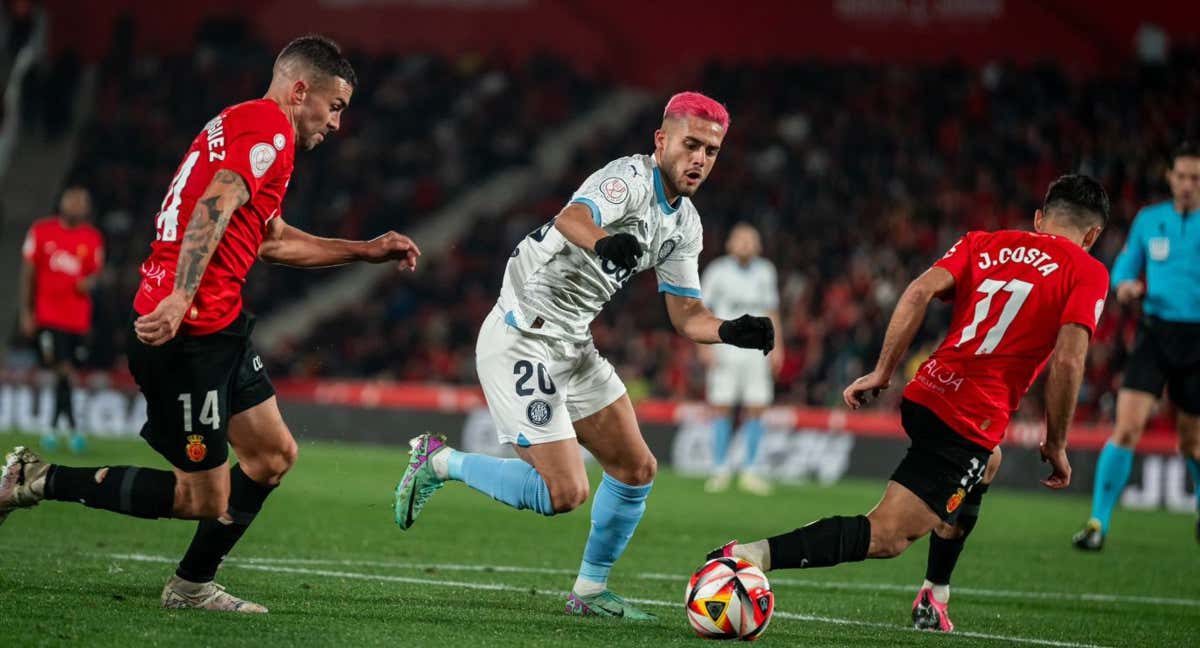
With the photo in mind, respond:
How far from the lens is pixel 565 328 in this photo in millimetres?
6781

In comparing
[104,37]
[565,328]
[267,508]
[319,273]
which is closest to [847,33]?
[319,273]

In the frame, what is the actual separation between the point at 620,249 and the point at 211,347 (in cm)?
164

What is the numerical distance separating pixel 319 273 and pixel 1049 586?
20.0m

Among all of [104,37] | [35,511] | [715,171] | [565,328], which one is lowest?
[35,511]

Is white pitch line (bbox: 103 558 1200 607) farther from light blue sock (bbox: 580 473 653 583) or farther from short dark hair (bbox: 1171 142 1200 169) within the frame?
short dark hair (bbox: 1171 142 1200 169)

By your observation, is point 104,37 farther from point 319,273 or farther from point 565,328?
point 565,328

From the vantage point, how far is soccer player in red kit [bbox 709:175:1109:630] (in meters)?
6.15

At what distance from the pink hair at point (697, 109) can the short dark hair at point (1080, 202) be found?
1467 millimetres

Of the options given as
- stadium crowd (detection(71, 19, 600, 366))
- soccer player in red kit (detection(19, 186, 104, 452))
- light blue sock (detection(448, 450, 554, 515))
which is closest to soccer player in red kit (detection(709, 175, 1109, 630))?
light blue sock (detection(448, 450, 554, 515))

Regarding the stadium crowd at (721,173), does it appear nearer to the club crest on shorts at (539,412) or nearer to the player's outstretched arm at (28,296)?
the player's outstretched arm at (28,296)

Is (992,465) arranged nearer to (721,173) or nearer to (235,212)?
(235,212)

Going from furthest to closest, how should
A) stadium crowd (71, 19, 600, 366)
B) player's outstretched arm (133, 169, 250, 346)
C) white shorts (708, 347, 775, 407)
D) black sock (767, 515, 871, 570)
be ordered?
stadium crowd (71, 19, 600, 366)
white shorts (708, 347, 775, 407)
black sock (767, 515, 871, 570)
player's outstretched arm (133, 169, 250, 346)

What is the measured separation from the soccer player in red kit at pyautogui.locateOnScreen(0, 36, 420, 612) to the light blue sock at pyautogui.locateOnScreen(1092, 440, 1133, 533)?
555 cm

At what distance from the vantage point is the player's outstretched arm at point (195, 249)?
5539mm
